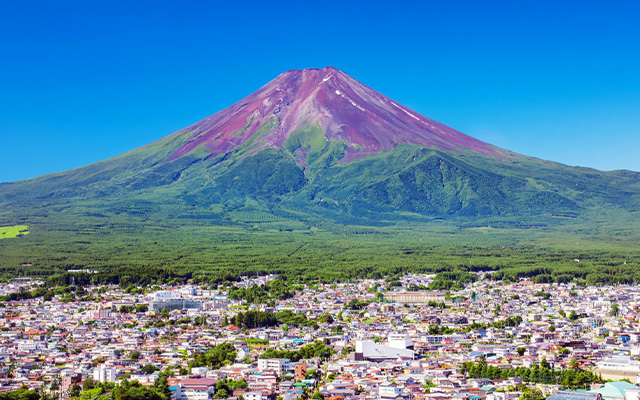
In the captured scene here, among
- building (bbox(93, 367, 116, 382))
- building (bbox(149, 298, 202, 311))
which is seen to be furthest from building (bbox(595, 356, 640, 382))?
building (bbox(149, 298, 202, 311))

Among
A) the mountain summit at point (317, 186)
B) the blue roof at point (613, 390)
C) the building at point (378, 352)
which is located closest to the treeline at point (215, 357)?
the building at point (378, 352)

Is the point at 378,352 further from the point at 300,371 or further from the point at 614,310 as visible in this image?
the point at 614,310

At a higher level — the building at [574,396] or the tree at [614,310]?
the tree at [614,310]

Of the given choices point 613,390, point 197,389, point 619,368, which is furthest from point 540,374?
point 197,389

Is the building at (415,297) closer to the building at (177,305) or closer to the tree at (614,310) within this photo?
the tree at (614,310)

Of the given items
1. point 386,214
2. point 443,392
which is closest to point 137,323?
point 443,392

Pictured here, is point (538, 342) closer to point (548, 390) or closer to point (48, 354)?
point (548, 390)

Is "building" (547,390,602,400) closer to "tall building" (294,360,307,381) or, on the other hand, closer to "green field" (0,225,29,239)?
"tall building" (294,360,307,381)
